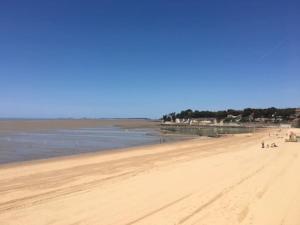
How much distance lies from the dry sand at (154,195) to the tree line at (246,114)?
96.4m

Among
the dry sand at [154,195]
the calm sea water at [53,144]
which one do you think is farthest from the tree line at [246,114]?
the dry sand at [154,195]

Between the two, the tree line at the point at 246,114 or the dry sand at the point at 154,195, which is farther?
the tree line at the point at 246,114

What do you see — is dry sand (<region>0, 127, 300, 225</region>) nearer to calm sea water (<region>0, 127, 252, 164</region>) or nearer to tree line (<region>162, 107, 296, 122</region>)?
calm sea water (<region>0, 127, 252, 164</region>)

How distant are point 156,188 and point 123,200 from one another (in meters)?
1.73

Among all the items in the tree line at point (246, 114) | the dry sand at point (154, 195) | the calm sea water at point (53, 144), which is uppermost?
the tree line at point (246, 114)

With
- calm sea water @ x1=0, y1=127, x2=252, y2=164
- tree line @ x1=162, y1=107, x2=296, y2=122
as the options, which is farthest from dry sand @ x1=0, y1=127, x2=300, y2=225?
tree line @ x1=162, y1=107, x2=296, y2=122

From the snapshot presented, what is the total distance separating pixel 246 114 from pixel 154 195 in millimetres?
120727

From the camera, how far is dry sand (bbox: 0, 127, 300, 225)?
805cm

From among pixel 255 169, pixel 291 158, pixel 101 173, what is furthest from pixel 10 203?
pixel 291 158

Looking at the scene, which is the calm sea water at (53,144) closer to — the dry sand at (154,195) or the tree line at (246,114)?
the dry sand at (154,195)

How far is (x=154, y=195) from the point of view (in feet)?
33.6

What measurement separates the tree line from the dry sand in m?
96.4

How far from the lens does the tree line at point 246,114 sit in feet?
378

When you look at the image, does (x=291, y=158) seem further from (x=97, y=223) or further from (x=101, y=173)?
(x=97, y=223)
